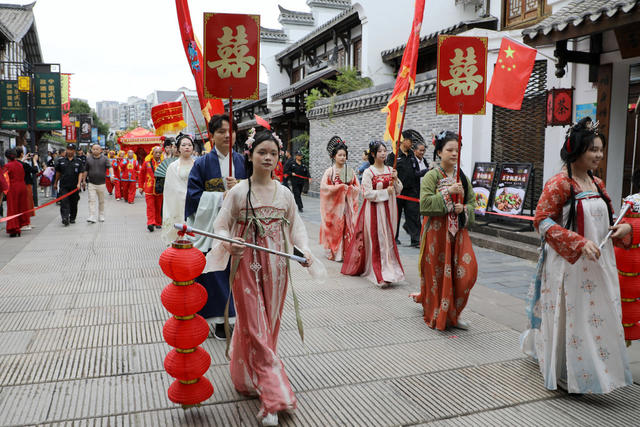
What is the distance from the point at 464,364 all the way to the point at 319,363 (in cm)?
108

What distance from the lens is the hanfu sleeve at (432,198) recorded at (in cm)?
457

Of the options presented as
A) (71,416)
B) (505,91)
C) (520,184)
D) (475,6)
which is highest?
(475,6)

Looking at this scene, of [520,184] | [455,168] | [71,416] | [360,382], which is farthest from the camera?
[520,184]

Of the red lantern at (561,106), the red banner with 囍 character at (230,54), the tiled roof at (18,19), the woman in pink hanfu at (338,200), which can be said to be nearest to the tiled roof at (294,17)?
the tiled roof at (18,19)

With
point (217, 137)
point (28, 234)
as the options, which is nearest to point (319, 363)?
point (217, 137)

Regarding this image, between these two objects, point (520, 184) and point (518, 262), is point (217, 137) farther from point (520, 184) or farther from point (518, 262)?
point (520, 184)

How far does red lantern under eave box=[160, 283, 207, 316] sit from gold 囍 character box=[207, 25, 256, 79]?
5.45 feet

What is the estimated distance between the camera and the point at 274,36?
1036 inches

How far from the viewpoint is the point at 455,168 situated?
485 cm

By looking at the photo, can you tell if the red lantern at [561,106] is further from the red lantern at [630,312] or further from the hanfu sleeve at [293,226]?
the hanfu sleeve at [293,226]

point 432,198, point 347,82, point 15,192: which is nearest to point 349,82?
point 347,82

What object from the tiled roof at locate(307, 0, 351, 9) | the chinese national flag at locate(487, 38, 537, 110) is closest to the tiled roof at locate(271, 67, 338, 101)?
the tiled roof at locate(307, 0, 351, 9)

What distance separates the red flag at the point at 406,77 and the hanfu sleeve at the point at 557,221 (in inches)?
86.3

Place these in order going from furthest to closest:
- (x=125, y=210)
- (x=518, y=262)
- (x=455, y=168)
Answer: (x=125, y=210)
(x=518, y=262)
(x=455, y=168)
